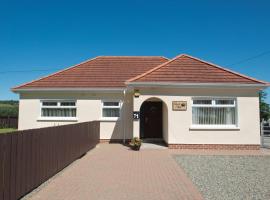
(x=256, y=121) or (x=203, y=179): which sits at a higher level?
(x=256, y=121)

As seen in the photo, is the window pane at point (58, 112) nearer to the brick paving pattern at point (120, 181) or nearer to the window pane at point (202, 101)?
the brick paving pattern at point (120, 181)

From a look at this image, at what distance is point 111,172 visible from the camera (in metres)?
8.84

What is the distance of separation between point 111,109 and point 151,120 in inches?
111

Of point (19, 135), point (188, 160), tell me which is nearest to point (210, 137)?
point (188, 160)

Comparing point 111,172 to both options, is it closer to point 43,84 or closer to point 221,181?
point 221,181

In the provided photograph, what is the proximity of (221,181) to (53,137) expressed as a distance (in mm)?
5295

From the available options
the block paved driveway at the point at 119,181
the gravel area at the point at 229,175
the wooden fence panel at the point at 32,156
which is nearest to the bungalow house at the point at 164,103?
the gravel area at the point at 229,175

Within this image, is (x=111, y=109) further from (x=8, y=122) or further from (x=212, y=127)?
(x=8, y=122)

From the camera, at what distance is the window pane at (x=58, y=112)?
18016 millimetres

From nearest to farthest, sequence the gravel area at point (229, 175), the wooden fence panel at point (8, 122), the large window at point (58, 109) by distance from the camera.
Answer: the gravel area at point (229, 175) < the large window at point (58, 109) < the wooden fence panel at point (8, 122)

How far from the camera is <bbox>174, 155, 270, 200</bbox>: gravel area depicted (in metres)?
6.71

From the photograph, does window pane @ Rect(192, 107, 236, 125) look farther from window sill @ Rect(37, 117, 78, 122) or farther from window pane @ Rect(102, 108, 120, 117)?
window sill @ Rect(37, 117, 78, 122)

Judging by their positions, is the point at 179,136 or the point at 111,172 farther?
the point at 179,136

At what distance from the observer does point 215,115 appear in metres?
14.8
